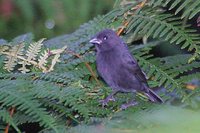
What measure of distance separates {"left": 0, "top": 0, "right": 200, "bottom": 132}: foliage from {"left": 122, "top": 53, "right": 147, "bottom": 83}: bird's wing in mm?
51

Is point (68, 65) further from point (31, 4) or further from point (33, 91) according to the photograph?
point (33, 91)

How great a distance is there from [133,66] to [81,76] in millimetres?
515

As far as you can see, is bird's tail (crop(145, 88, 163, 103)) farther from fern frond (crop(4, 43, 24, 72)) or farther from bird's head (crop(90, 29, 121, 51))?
fern frond (crop(4, 43, 24, 72))

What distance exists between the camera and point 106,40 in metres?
2.66

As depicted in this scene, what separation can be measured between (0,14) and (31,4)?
0.57 feet

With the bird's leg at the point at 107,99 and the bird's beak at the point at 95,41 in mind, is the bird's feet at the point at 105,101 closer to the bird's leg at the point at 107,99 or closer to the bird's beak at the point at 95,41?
the bird's leg at the point at 107,99

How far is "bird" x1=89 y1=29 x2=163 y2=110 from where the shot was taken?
2.30 meters

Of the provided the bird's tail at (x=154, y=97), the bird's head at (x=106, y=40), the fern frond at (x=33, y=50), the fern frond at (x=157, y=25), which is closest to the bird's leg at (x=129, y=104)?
the bird's tail at (x=154, y=97)

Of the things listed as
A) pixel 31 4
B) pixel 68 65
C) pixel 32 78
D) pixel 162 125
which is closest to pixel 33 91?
pixel 32 78

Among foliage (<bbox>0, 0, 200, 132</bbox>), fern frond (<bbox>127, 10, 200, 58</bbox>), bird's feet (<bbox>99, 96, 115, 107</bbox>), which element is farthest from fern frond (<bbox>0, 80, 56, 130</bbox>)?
fern frond (<bbox>127, 10, 200, 58</bbox>)

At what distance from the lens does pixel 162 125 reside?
49cm

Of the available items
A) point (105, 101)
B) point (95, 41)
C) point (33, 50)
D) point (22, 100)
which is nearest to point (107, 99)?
point (105, 101)

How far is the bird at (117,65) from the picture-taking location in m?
2.30

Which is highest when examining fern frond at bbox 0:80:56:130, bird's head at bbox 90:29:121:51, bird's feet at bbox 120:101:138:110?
bird's head at bbox 90:29:121:51
